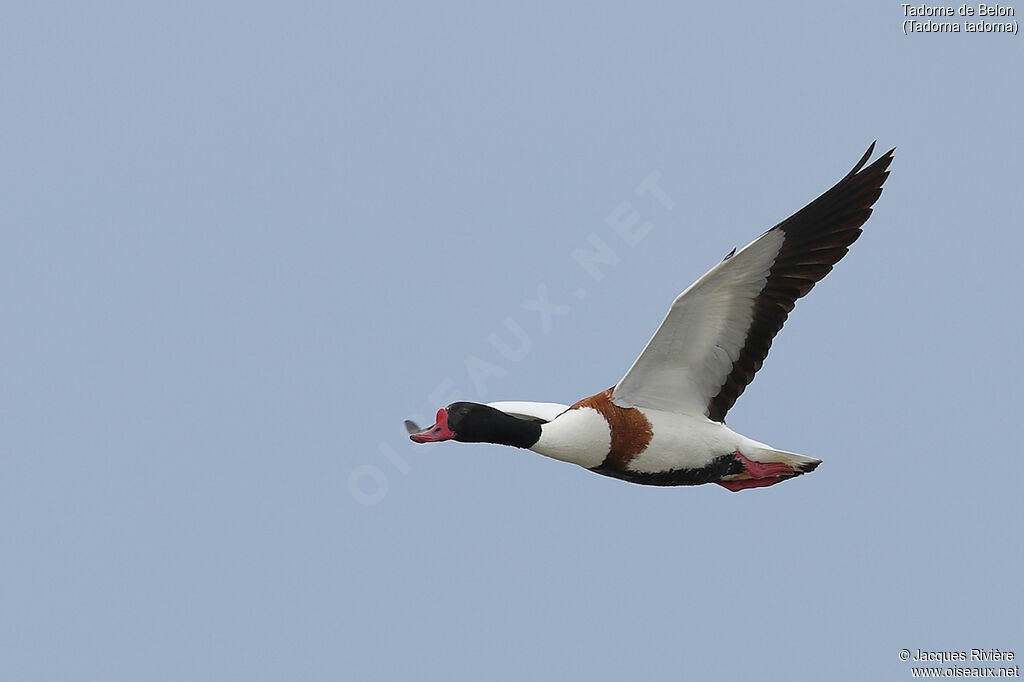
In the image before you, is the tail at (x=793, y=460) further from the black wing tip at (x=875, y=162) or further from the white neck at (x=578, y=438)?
the black wing tip at (x=875, y=162)

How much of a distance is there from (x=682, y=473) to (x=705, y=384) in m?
0.59

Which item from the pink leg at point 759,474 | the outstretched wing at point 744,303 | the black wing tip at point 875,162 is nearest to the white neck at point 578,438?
the outstretched wing at point 744,303

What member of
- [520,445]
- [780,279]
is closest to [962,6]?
[780,279]

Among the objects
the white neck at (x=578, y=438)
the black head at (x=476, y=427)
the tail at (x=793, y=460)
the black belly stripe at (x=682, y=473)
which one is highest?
the black head at (x=476, y=427)

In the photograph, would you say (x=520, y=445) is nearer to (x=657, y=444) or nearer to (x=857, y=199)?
(x=657, y=444)

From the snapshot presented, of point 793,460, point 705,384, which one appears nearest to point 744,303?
point 705,384

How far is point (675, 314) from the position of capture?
7.39 m

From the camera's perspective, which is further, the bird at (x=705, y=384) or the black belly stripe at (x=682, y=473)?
the black belly stripe at (x=682, y=473)

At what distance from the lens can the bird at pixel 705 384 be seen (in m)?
7.42

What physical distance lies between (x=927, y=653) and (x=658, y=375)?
2384 millimetres

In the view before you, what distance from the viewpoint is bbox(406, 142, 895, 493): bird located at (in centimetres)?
742

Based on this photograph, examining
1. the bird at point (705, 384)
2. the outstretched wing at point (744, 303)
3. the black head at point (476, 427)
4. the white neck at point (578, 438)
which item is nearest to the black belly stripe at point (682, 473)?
the bird at point (705, 384)

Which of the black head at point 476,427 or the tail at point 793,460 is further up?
the black head at point 476,427

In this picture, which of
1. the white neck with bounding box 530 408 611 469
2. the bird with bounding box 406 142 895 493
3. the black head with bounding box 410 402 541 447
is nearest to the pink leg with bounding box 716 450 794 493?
the bird with bounding box 406 142 895 493
